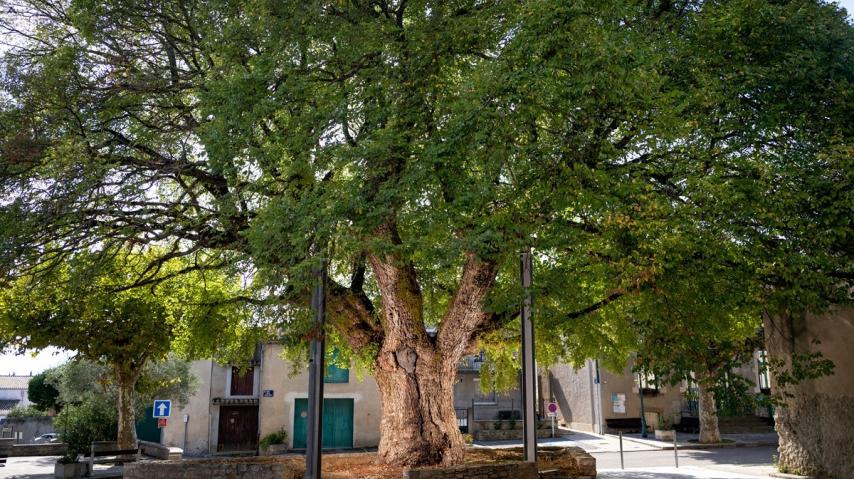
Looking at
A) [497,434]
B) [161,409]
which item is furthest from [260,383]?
[497,434]

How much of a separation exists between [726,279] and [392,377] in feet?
21.8

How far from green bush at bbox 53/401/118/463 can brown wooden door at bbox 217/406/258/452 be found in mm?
5085

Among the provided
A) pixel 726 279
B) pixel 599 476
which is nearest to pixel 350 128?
pixel 726 279

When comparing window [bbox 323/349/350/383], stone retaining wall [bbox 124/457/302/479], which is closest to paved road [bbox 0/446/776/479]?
stone retaining wall [bbox 124/457/302/479]

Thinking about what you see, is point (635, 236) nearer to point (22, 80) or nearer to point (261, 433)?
point (22, 80)

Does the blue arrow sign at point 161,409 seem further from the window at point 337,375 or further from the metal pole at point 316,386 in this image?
the window at point 337,375

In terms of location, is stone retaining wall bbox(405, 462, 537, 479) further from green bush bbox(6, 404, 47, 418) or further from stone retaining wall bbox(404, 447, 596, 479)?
green bush bbox(6, 404, 47, 418)

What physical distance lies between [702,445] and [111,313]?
24.6m

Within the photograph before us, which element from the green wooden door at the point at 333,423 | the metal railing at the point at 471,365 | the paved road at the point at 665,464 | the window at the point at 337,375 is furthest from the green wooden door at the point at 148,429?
the metal railing at the point at 471,365

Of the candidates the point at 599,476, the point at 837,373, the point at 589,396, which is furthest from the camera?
the point at 589,396

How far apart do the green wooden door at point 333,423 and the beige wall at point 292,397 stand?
25 centimetres

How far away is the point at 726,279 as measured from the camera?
10.2m

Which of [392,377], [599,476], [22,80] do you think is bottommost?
[599,476]

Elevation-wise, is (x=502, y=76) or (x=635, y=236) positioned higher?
(x=502, y=76)
